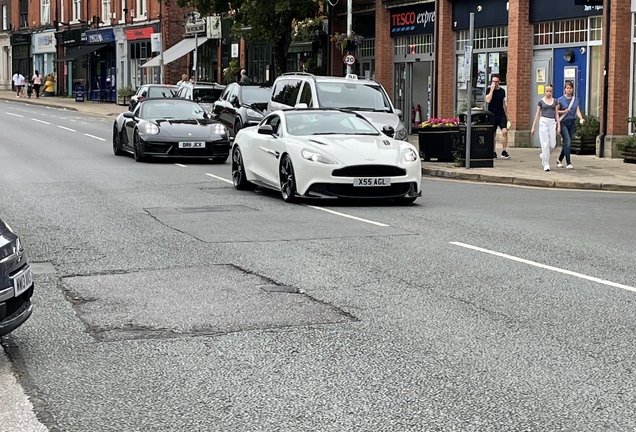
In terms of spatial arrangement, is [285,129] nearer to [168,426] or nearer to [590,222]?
[590,222]

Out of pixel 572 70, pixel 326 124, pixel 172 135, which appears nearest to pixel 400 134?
Result: pixel 172 135

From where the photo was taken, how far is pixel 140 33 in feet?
206

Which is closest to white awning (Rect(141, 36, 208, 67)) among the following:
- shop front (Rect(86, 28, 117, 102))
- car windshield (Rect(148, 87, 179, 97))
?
shop front (Rect(86, 28, 117, 102))

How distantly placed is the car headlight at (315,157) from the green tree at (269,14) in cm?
2135

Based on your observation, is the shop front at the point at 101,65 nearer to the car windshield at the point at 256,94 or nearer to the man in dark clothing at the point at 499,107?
the car windshield at the point at 256,94

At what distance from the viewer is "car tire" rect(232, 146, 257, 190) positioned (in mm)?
17281

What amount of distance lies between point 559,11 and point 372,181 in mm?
15324

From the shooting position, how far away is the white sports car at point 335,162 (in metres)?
14.8

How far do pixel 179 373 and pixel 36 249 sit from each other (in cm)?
514

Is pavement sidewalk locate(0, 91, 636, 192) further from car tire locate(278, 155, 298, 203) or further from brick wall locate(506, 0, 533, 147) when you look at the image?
car tire locate(278, 155, 298, 203)

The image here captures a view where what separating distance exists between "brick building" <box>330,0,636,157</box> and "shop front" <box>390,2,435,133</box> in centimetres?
3

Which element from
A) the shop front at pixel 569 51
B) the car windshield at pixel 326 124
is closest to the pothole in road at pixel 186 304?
the car windshield at pixel 326 124

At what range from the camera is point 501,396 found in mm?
5551

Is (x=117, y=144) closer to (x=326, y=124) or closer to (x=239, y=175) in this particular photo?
(x=239, y=175)
